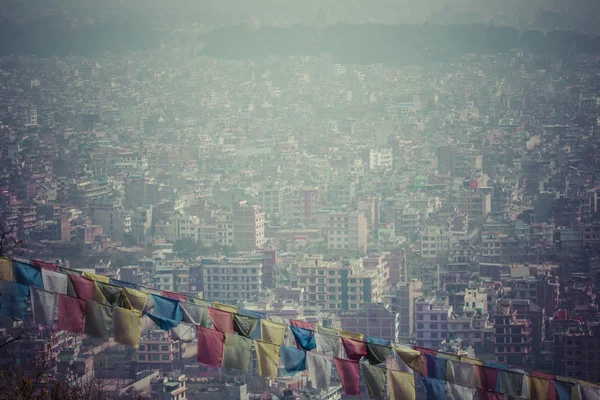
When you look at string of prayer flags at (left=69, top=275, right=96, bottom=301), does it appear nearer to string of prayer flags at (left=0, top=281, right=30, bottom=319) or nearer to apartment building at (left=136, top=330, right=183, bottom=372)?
string of prayer flags at (left=0, top=281, right=30, bottom=319)

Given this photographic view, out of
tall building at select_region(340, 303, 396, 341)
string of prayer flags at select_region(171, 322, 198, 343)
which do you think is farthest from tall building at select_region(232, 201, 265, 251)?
string of prayer flags at select_region(171, 322, 198, 343)

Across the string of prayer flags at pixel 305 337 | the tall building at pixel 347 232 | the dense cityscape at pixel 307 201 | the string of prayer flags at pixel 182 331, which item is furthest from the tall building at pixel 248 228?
the string of prayer flags at pixel 305 337

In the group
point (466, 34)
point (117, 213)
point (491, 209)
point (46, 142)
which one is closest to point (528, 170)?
point (491, 209)

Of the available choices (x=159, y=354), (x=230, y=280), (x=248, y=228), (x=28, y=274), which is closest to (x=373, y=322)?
(x=159, y=354)

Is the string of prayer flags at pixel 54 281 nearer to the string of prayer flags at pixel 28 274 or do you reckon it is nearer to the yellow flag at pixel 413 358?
the string of prayer flags at pixel 28 274

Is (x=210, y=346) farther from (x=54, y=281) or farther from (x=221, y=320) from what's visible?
(x=54, y=281)

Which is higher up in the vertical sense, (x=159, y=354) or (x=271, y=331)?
(x=271, y=331)

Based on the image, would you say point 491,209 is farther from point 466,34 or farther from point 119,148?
point 466,34
